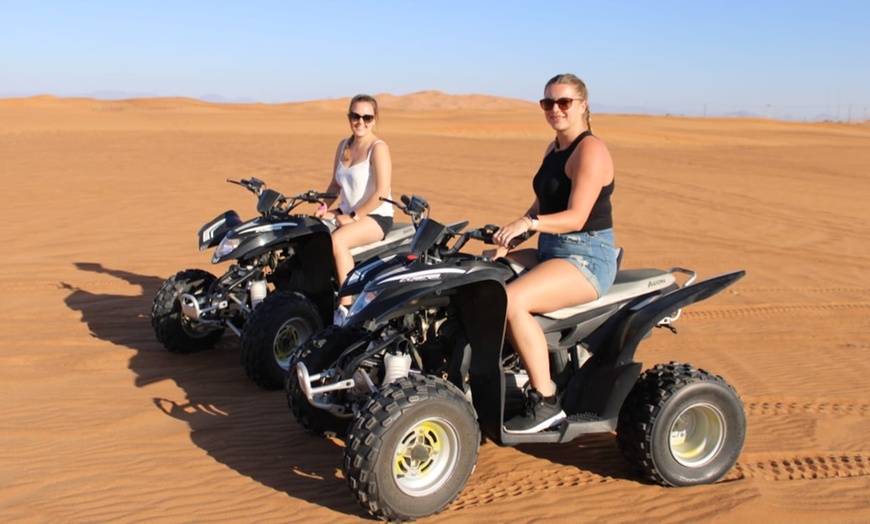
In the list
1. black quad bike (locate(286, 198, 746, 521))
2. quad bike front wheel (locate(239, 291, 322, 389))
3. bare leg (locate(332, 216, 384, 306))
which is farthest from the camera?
bare leg (locate(332, 216, 384, 306))

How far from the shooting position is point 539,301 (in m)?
4.49

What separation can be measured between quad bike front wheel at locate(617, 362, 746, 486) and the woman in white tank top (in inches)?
109

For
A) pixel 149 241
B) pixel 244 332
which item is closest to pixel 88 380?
pixel 244 332

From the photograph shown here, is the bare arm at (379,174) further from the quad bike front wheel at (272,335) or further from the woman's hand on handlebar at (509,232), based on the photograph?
the woman's hand on handlebar at (509,232)

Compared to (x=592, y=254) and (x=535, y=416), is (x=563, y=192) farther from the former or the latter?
(x=535, y=416)

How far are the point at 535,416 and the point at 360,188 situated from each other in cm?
318

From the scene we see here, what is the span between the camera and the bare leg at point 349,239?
680cm

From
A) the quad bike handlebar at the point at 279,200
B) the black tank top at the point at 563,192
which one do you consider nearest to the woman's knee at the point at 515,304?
the black tank top at the point at 563,192

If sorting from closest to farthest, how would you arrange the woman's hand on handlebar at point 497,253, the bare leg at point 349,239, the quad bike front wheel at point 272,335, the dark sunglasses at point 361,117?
the woman's hand on handlebar at point 497,253 → the quad bike front wheel at point 272,335 → the bare leg at point 349,239 → the dark sunglasses at point 361,117

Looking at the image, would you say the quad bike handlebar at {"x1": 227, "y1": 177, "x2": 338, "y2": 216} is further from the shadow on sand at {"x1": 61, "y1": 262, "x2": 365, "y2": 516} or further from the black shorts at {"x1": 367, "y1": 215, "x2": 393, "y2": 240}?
the shadow on sand at {"x1": 61, "y1": 262, "x2": 365, "y2": 516}

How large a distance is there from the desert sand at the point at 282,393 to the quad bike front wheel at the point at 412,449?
0.69ft

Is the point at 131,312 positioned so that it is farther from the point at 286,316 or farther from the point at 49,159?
the point at 49,159

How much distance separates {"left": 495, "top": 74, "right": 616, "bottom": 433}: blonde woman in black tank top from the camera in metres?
4.48

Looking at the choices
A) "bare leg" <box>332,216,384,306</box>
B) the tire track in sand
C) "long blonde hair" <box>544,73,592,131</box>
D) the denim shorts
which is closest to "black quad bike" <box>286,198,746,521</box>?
the denim shorts
